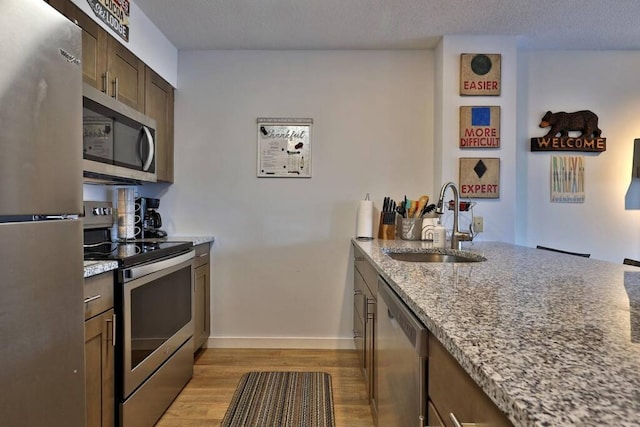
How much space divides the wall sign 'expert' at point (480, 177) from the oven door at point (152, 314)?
1927 millimetres

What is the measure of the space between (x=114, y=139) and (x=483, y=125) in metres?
2.35

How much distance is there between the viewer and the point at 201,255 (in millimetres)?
2654

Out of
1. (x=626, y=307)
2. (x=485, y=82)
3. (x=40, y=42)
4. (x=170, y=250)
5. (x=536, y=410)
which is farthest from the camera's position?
(x=485, y=82)

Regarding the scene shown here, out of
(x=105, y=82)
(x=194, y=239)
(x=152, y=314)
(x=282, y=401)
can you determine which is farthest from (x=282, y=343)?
(x=105, y=82)

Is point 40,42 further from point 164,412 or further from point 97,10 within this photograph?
point 164,412

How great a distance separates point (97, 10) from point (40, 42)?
45.0 inches

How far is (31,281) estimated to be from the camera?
0.90 m

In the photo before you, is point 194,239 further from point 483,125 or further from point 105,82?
point 483,125

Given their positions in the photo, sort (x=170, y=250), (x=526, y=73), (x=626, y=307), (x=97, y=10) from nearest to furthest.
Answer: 1. (x=626, y=307)
2. (x=97, y=10)
3. (x=170, y=250)
4. (x=526, y=73)

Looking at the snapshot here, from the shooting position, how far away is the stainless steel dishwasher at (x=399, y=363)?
2.80 ft

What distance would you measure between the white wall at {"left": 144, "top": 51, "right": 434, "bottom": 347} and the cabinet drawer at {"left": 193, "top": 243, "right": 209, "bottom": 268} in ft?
0.39

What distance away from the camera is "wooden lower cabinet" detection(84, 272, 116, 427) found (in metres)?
1.31

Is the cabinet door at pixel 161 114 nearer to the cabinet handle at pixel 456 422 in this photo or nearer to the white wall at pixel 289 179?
the white wall at pixel 289 179

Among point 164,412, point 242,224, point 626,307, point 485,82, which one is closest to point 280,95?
point 242,224
